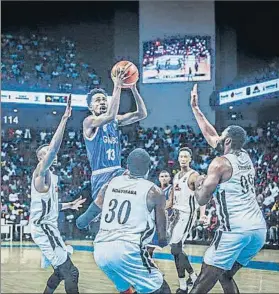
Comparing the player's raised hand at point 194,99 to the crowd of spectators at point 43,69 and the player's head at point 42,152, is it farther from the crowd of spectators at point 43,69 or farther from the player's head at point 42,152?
the player's head at point 42,152

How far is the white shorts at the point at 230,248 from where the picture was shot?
13.2 ft

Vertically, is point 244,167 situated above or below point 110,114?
below

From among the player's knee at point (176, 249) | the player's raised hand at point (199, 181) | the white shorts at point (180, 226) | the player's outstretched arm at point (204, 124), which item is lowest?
the player's knee at point (176, 249)

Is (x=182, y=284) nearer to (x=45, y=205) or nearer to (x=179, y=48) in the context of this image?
(x=45, y=205)

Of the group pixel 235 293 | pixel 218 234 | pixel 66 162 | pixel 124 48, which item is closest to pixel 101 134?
pixel 66 162

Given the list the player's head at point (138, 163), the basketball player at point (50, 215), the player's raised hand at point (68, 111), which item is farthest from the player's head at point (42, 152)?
the player's head at point (138, 163)

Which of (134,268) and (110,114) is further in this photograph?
(110,114)

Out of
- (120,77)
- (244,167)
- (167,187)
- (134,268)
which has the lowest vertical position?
(134,268)

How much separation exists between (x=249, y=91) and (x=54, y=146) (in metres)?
1.17

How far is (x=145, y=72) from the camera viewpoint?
4141 mm

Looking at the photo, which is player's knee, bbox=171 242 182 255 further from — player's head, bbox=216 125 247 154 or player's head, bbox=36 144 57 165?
player's head, bbox=36 144 57 165

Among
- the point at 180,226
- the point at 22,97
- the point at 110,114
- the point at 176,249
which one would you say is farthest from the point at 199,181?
the point at 22,97

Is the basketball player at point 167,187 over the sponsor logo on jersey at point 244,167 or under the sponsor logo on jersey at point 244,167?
under

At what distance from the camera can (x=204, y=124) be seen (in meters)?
4.11
